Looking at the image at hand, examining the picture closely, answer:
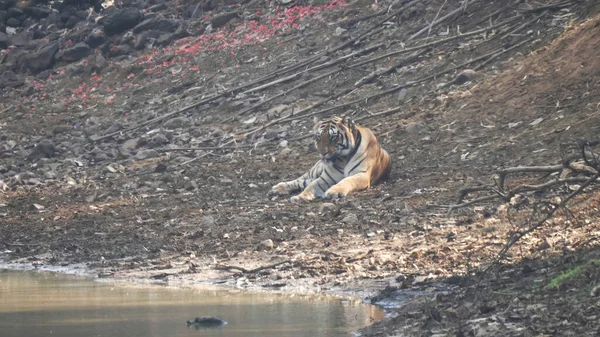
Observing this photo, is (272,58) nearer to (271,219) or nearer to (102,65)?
(102,65)

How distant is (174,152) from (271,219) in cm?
579

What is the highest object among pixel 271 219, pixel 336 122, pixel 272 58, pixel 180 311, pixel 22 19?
pixel 22 19

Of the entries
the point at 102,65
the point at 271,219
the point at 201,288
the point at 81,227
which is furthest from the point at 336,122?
the point at 102,65

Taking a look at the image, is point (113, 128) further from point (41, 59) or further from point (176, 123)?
point (41, 59)

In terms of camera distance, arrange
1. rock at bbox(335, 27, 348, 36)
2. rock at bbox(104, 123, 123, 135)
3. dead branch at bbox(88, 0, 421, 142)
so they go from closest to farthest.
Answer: dead branch at bbox(88, 0, 421, 142) < rock at bbox(104, 123, 123, 135) < rock at bbox(335, 27, 348, 36)

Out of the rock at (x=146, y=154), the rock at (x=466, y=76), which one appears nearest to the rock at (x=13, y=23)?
the rock at (x=146, y=154)

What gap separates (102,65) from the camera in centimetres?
2558

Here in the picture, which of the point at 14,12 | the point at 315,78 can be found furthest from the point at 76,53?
the point at 315,78

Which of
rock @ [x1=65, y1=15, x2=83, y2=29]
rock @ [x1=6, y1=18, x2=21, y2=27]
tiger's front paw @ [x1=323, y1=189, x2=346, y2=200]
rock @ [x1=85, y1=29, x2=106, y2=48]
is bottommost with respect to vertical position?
tiger's front paw @ [x1=323, y1=189, x2=346, y2=200]

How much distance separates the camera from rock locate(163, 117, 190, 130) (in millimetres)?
19812

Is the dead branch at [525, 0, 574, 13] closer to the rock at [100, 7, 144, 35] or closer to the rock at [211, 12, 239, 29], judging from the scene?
the rock at [211, 12, 239, 29]

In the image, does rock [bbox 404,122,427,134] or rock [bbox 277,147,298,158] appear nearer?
rock [bbox 404,122,427,134]

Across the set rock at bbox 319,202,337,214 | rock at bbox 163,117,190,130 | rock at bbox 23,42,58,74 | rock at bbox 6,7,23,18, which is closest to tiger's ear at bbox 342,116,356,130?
rock at bbox 319,202,337,214

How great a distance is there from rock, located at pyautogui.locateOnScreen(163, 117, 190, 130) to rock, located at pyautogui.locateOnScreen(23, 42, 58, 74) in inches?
311
